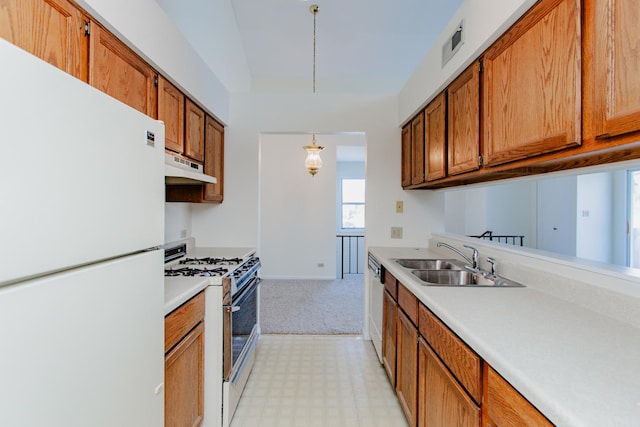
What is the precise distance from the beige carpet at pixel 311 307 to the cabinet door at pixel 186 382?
5.19 ft

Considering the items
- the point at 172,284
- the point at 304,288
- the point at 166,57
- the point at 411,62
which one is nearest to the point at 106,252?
the point at 172,284

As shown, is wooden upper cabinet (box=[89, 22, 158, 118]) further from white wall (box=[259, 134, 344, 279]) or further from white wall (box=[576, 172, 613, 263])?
white wall (box=[576, 172, 613, 263])

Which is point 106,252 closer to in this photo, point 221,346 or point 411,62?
point 221,346

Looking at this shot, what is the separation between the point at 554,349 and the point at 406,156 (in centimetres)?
222

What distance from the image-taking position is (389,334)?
7.29 ft

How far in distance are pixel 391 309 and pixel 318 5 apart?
3.12m

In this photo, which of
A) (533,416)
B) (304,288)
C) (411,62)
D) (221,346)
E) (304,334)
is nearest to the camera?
(533,416)

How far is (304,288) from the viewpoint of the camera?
16.5 feet

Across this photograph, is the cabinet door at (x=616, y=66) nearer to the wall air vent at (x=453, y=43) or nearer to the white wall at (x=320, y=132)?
the wall air vent at (x=453, y=43)

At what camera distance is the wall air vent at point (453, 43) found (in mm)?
1727

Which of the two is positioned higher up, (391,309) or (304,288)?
(391,309)

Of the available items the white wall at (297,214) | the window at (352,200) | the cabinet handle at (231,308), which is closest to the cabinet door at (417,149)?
the cabinet handle at (231,308)

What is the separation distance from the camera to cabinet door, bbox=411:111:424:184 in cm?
250

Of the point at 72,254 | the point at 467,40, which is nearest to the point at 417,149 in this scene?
the point at 467,40
